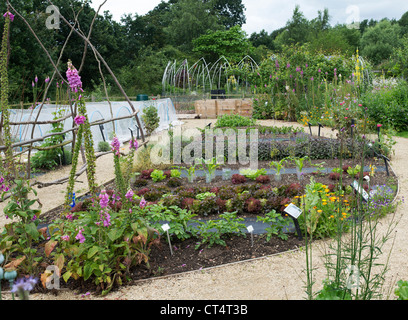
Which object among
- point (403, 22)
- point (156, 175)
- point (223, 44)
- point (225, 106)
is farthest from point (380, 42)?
point (156, 175)

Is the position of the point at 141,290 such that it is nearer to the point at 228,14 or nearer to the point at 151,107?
the point at 151,107

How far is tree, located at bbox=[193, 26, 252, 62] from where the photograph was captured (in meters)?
31.1

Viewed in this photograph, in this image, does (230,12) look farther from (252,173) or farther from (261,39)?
(252,173)

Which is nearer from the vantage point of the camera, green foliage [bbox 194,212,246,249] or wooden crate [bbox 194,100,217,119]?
green foliage [bbox 194,212,246,249]

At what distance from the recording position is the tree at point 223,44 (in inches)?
1223

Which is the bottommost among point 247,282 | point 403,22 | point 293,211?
point 247,282

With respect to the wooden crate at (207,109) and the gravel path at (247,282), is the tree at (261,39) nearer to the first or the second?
the wooden crate at (207,109)

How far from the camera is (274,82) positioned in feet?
45.6

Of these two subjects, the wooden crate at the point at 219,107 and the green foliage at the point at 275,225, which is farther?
A: the wooden crate at the point at 219,107

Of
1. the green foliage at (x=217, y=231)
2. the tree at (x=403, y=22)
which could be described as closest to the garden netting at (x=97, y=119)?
the green foliage at (x=217, y=231)

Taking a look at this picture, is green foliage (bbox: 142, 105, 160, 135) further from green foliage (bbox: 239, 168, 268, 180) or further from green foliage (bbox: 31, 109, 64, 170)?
green foliage (bbox: 239, 168, 268, 180)

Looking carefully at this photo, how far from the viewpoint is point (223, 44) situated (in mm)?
31328

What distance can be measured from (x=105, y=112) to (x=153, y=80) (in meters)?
15.3

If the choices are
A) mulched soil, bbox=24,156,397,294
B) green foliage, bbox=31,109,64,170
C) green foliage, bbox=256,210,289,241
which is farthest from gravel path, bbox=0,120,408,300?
green foliage, bbox=31,109,64,170
